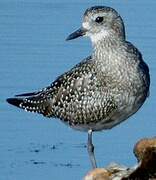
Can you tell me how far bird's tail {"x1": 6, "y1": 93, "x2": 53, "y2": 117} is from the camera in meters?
13.5

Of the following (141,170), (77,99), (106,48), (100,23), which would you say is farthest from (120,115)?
(141,170)

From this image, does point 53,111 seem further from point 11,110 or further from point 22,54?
point 22,54

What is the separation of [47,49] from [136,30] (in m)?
1.48

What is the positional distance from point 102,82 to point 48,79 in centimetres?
276

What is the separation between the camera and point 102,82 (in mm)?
12875

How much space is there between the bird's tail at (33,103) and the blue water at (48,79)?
0.44m

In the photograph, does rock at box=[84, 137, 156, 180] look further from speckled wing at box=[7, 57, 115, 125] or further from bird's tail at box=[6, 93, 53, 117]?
bird's tail at box=[6, 93, 53, 117]

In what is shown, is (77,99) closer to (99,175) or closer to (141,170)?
(99,175)

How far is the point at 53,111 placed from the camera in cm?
1339

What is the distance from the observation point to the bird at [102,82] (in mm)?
12750

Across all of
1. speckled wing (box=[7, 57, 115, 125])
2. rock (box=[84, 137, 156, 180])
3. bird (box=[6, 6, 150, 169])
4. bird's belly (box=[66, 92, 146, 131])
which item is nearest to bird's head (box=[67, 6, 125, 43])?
bird (box=[6, 6, 150, 169])

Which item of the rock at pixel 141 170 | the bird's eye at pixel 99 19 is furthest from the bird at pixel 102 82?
the rock at pixel 141 170

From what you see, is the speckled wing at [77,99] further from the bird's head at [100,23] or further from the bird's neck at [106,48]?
the bird's head at [100,23]

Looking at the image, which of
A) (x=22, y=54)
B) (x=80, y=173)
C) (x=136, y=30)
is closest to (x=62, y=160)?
(x=80, y=173)
